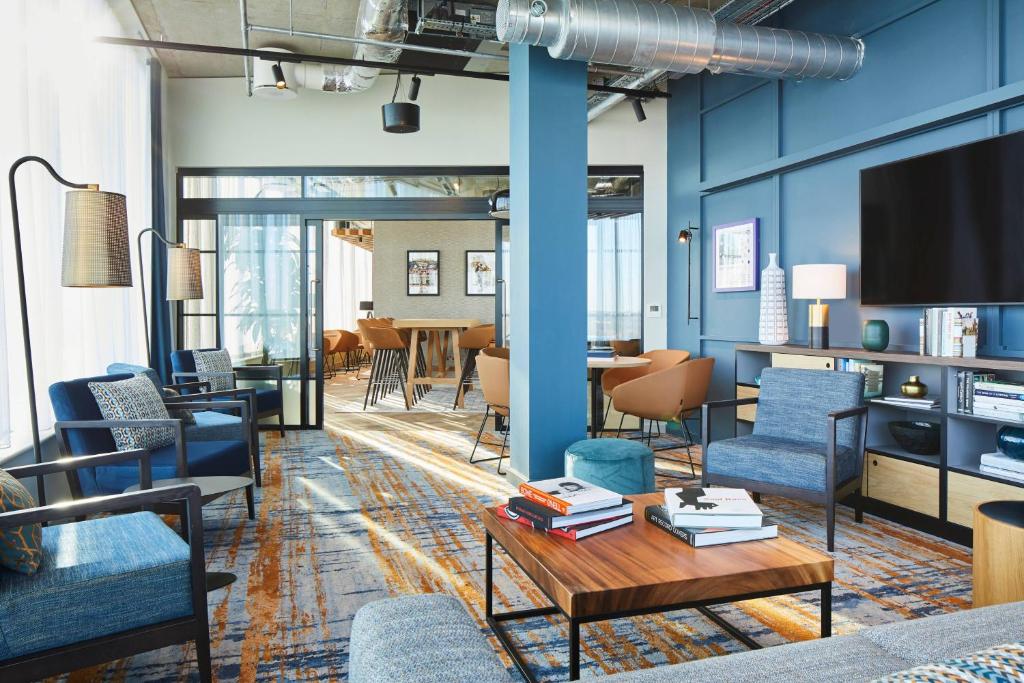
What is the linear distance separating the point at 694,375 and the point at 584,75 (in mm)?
2245

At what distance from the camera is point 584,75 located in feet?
14.7

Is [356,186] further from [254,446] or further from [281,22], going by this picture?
[254,446]

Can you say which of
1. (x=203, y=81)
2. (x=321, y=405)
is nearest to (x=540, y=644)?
(x=321, y=405)

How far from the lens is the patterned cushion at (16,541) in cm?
184

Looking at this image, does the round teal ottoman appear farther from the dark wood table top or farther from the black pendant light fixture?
the black pendant light fixture

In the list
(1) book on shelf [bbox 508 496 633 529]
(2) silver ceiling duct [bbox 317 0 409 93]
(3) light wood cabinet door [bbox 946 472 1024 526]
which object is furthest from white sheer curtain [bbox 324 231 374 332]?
(1) book on shelf [bbox 508 496 633 529]

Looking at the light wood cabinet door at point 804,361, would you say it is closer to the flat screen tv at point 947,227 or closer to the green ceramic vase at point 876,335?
the green ceramic vase at point 876,335

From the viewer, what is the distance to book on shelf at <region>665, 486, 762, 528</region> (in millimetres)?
2178

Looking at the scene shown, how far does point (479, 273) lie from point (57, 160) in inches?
361

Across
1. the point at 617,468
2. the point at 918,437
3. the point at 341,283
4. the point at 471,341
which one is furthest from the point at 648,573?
the point at 341,283

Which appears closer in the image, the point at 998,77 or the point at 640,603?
the point at 640,603

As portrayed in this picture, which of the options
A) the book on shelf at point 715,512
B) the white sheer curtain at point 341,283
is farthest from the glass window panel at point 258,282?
the white sheer curtain at point 341,283

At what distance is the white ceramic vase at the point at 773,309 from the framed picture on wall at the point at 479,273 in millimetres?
8141

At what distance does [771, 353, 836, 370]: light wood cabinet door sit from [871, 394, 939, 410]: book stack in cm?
44
